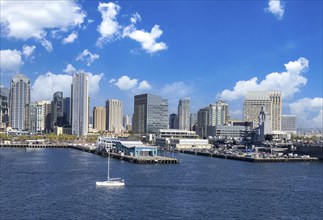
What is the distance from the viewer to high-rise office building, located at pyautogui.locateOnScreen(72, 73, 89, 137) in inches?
7244

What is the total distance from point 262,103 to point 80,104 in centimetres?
7395

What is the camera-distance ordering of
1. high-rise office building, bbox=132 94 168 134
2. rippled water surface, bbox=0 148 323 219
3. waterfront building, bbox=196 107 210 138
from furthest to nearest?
1. waterfront building, bbox=196 107 210 138
2. high-rise office building, bbox=132 94 168 134
3. rippled water surface, bbox=0 148 323 219

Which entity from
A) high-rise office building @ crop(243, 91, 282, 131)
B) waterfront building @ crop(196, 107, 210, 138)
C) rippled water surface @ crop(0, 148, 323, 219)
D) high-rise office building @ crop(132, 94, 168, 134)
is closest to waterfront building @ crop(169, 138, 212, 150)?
rippled water surface @ crop(0, 148, 323, 219)

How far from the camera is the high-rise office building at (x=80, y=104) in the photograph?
604 ft

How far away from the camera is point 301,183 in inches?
1663

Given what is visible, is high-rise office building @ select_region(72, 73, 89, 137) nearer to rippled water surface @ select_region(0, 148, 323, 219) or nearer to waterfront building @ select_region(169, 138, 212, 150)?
waterfront building @ select_region(169, 138, 212, 150)

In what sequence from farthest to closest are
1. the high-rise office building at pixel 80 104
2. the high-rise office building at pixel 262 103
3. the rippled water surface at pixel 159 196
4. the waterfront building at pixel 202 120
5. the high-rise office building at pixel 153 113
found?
the high-rise office building at pixel 262 103, the high-rise office building at pixel 80 104, the waterfront building at pixel 202 120, the high-rise office building at pixel 153 113, the rippled water surface at pixel 159 196

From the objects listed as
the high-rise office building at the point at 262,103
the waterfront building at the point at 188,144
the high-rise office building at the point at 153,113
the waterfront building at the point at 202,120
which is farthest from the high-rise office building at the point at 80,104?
the waterfront building at the point at 188,144

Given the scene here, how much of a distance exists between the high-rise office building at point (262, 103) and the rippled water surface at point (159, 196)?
144 m

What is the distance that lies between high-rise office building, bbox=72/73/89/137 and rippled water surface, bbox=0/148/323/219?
137189 millimetres

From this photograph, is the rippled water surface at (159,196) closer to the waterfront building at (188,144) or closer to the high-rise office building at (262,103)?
the waterfront building at (188,144)

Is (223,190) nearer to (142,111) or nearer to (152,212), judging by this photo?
(152,212)

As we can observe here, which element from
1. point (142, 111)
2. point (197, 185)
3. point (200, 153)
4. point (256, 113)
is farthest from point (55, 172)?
point (256, 113)

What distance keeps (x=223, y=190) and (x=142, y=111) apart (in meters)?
143
